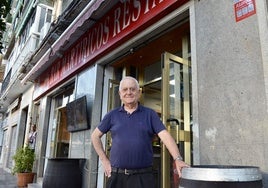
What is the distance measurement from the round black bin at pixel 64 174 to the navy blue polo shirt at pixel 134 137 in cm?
251

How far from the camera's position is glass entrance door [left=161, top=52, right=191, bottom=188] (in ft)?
9.71

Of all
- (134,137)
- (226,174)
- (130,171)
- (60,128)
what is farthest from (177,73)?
(60,128)

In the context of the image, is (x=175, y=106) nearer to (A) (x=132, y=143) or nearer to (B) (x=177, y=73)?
(B) (x=177, y=73)

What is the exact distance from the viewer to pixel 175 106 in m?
3.22

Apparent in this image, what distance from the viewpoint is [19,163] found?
6801 mm

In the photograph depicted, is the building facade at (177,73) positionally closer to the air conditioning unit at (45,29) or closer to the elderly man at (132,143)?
the elderly man at (132,143)

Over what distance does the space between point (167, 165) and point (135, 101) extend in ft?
4.11

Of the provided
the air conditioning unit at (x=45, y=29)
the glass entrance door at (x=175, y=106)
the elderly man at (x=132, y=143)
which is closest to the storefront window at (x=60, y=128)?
the air conditioning unit at (x=45, y=29)

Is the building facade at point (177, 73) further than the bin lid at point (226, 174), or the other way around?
the building facade at point (177, 73)

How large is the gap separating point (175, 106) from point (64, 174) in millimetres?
2333

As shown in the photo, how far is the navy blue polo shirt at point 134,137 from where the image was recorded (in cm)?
194

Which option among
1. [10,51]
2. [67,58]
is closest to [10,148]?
[10,51]

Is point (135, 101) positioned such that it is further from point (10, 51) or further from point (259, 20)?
point (10, 51)

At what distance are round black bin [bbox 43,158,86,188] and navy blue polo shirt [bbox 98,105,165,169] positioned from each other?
2.51 meters
